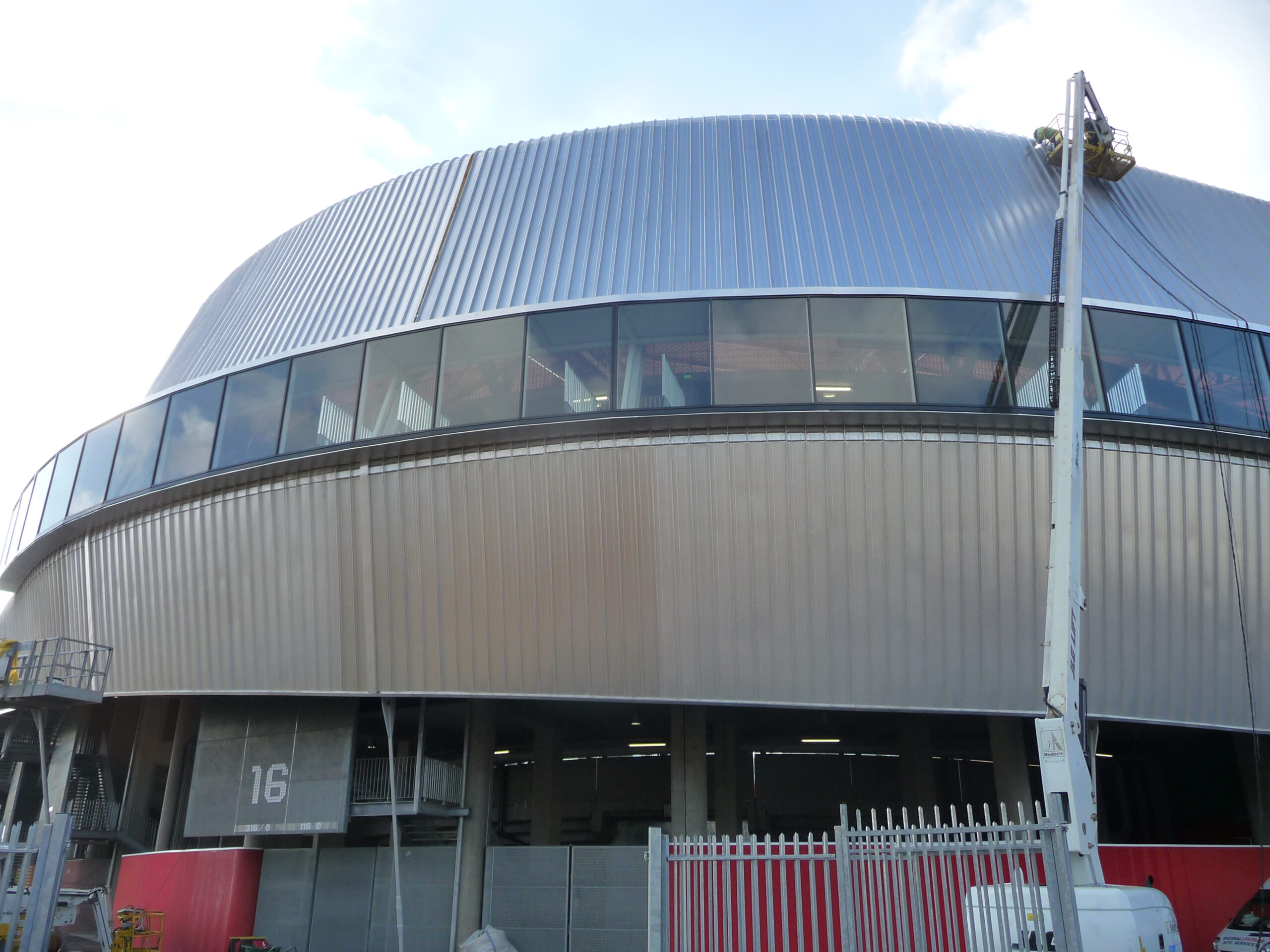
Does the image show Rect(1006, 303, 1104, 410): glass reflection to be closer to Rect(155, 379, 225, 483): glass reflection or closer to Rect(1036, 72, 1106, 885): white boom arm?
Rect(1036, 72, 1106, 885): white boom arm

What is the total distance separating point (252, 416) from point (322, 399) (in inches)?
73.1

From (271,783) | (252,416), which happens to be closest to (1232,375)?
(252,416)

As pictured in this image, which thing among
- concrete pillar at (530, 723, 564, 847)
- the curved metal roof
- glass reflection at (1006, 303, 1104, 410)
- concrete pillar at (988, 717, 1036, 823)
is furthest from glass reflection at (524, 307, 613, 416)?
concrete pillar at (530, 723, 564, 847)

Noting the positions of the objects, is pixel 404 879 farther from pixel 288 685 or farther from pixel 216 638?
pixel 216 638

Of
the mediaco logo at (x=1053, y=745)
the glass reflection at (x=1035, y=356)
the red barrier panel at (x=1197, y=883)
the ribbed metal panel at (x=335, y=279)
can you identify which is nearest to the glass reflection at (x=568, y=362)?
the ribbed metal panel at (x=335, y=279)

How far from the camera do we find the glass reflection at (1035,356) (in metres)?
16.5

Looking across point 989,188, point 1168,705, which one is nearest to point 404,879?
point 1168,705

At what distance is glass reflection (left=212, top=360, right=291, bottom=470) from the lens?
1975 centimetres

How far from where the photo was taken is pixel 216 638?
20.4m

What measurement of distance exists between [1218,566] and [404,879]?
1649cm

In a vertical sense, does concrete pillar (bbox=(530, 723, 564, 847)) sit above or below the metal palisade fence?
above

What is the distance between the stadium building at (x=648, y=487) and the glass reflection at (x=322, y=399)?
0.31 ft

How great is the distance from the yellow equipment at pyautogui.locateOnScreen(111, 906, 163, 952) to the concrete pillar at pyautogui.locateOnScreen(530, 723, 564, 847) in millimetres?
9188

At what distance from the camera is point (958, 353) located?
664 inches
